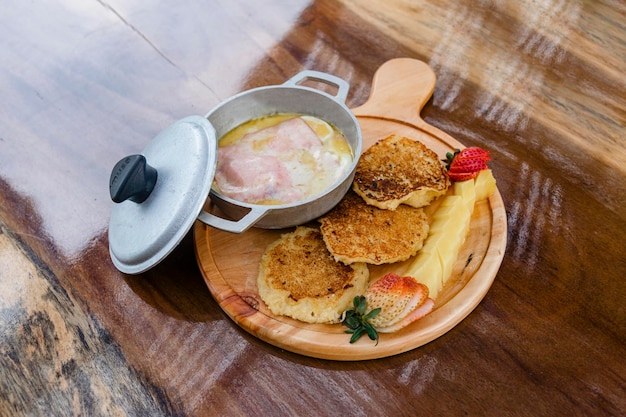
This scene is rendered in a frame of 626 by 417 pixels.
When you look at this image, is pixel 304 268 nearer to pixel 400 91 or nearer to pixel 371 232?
pixel 371 232

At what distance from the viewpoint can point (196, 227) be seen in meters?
1.68

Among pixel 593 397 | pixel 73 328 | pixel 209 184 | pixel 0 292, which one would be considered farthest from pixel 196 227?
pixel 593 397

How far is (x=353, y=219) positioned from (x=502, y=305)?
1.61ft

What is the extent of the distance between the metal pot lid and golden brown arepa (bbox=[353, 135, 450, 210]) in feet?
1.61

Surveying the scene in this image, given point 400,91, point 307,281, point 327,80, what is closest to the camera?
point 307,281

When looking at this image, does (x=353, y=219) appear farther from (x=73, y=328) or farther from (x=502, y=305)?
(x=73, y=328)

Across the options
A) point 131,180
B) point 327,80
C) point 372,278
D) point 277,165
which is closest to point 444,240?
point 372,278

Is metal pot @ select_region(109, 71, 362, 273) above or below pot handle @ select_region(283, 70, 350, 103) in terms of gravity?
below

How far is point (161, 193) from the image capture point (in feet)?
4.80

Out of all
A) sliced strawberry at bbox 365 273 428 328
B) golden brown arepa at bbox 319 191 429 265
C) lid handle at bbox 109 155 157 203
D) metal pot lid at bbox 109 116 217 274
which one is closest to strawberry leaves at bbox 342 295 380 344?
sliced strawberry at bbox 365 273 428 328

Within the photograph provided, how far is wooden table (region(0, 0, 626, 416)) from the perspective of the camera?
141cm

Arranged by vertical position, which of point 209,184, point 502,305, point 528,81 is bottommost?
point 502,305

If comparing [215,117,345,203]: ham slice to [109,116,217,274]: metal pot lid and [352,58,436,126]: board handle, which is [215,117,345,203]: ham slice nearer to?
[109,116,217,274]: metal pot lid

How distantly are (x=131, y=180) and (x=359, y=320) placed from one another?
0.69m
